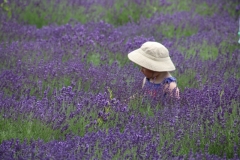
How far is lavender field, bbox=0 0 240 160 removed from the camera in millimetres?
4441

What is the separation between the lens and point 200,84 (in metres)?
6.22

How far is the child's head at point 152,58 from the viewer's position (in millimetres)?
5844

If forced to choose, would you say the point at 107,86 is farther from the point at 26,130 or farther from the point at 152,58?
the point at 26,130

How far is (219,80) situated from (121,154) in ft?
7.74

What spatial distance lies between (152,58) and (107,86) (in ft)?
1.83

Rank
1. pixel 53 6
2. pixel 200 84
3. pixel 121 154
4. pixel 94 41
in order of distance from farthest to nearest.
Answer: pixel 53 6 → pixel 94 41 → pixel 200 84 → pixel 121 154

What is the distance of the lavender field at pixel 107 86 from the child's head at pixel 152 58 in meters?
0.25

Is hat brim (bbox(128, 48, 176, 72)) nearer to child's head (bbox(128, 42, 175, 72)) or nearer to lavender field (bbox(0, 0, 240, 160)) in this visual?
child's head (bbox(128, 42, 175, 72))

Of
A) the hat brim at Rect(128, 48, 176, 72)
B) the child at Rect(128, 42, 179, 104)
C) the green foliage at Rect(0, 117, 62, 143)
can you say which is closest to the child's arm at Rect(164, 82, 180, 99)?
the child at Rect(128, 42, 179, 104)

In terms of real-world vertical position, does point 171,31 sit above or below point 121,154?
below

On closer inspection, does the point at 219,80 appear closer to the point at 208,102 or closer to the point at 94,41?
the point at 208,102

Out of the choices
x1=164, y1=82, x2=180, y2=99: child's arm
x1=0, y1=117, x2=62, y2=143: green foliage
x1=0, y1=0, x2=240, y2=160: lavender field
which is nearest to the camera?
x1=0, y1=0, x2=240, y2=160: lavender field

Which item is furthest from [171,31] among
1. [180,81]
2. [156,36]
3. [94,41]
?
[180,81]

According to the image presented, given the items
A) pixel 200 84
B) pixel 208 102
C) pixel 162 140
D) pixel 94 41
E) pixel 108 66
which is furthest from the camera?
pixel 94 41
